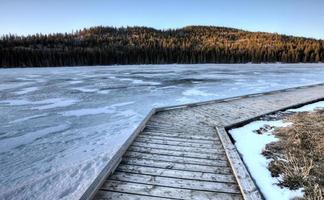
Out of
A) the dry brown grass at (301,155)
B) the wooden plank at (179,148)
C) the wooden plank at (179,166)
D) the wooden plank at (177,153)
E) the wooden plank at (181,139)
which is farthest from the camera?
the wooden plank at (181,139)

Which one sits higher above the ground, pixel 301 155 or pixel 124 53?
pixel 124 53

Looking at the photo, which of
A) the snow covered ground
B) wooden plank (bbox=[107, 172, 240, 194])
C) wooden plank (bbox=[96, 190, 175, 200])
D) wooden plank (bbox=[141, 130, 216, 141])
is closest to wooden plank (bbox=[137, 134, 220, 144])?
wooden plank (bbox=[141, 130, 216, 141])

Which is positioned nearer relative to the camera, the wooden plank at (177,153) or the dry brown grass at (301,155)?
the dry brown grass at (301,155)

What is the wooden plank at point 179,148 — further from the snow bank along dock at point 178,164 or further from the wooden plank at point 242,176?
the wooden plank at point 242,176

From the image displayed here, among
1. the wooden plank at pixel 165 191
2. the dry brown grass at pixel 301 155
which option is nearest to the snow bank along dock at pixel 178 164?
the wooden plank at pixel 165 191

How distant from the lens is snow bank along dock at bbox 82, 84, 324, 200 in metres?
3.21

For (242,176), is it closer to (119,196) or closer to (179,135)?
(119,196)

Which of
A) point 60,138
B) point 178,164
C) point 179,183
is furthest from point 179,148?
point 60,138

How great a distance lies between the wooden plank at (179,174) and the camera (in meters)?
3.54

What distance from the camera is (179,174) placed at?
3639 mm

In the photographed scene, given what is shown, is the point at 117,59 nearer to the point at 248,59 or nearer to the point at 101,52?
the point at 101,52

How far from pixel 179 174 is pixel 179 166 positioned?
0.24m

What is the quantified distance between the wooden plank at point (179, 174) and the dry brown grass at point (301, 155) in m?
0.73

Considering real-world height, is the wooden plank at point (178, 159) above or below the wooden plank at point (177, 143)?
below
